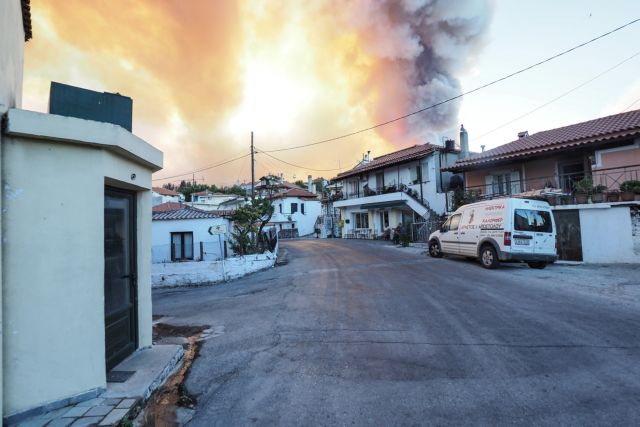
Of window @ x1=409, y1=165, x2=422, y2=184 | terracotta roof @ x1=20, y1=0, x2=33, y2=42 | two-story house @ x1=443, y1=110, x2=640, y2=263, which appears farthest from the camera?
window @ x1=409, y1=165, x2=422, y2=184

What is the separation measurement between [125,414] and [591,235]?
601 inches

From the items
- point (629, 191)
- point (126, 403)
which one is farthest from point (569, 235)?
point (126, 403)

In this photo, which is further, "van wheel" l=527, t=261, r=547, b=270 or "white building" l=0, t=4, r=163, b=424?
"van wheel" l=527, t=261, r=547, b=270

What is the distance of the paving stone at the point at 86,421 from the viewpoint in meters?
2.82

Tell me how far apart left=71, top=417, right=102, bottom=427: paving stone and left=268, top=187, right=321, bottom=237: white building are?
43333mm

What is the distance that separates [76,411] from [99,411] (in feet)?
0.77

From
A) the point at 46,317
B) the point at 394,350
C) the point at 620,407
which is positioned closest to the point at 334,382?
the point at 394,350

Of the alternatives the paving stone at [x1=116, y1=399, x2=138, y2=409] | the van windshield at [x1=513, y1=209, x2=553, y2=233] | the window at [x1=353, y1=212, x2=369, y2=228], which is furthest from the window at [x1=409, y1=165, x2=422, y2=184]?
the paving stone at [x1=116, y1=399, x2=138, y2=409]

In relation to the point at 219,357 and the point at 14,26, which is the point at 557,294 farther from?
the point at 14,26

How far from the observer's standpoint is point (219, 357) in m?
4.45

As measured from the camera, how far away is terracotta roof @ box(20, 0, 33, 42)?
17.0 ft

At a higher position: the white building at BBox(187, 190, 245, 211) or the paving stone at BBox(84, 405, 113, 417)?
the white building at BBox(187, 190, 245, 211)

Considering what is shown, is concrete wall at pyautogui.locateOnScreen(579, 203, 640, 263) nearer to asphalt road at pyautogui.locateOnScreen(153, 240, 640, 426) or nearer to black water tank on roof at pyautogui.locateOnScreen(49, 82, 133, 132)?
asphalt road at pyautogui.locateOnScreen(153, 240, 640, 426)

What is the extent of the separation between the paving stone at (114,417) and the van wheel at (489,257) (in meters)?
11.4
